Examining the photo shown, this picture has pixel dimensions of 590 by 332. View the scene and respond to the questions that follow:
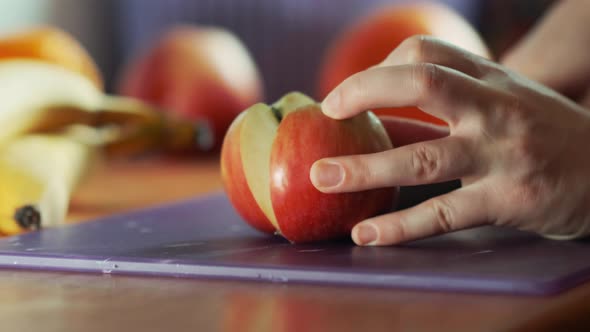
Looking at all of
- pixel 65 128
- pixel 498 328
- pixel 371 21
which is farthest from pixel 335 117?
pixel 371 21

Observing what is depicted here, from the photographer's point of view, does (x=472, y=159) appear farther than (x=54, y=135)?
No

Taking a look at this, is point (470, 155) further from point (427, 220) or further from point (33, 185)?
point (33, 185)

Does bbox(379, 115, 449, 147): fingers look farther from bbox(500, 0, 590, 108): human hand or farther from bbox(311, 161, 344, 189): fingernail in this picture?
bbox(500, 0, 590, 108): human hand

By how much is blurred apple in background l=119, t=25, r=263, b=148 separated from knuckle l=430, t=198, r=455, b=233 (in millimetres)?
1063

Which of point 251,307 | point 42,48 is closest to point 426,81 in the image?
point 251,307

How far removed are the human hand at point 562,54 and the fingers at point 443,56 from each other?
273 millimetres

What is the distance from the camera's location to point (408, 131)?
29.8 inches

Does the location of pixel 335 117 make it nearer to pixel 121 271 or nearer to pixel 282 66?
pixel 121 271

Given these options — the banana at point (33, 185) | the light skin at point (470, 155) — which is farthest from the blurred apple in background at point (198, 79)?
the light skin at point (470, 155)

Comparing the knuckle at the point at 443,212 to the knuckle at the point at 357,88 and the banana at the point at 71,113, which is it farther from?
the banana at the point at 71,113

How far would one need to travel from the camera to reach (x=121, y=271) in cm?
62

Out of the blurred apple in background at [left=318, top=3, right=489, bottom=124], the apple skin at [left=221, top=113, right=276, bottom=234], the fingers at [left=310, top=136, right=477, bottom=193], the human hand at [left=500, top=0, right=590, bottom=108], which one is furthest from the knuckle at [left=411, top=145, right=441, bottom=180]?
the blurred apple in background at [left=318, top=3, right=489, bottom=124]

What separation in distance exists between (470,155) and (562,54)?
0.39 metres

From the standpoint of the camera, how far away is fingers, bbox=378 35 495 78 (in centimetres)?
71
